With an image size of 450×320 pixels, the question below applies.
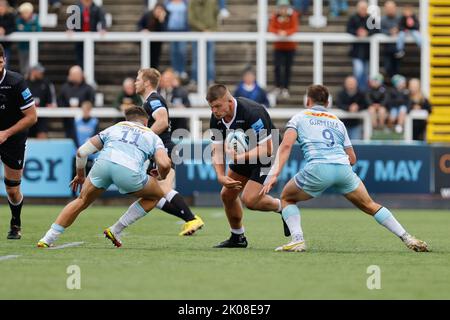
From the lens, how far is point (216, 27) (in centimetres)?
2581

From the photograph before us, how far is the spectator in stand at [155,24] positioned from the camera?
25.6m

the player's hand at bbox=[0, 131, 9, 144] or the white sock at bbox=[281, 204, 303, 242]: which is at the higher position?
the player's hand at bbox=[0, 131, 9, 144]

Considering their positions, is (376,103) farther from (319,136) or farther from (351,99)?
(319,136)

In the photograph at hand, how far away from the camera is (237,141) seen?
41.4ft

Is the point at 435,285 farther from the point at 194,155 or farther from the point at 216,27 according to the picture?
the point at 216,27

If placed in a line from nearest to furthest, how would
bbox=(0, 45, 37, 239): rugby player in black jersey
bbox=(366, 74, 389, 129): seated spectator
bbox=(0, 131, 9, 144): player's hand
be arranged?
bbox=(0, 131, 9, 144): player's hand → bbox=(0, 45, 37, 239): rugby player in black jersey → bbox=(366, 74, 389, 129): seated spectator

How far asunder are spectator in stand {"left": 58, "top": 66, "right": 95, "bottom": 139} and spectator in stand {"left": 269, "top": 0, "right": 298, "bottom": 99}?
14.1ft

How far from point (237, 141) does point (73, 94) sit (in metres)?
13.4

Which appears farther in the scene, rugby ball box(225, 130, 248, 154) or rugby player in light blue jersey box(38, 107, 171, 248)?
rugby ball box(225, 130, 248, 154)

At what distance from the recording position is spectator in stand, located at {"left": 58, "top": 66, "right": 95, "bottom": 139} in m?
25.2

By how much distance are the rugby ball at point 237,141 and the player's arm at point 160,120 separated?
5.78ft

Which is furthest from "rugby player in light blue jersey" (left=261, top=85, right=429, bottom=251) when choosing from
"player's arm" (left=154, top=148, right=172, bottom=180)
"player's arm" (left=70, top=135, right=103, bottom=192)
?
"player's arm" (left=70, top=135, right=103, bottom=192)

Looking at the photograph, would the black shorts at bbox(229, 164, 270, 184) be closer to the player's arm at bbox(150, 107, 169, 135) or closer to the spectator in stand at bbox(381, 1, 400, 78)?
the player's arm at bbox(150, 107, 169, 135)

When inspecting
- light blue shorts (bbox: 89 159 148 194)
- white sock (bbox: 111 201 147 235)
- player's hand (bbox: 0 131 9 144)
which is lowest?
white sock (bbox: 111 201 147 235)
